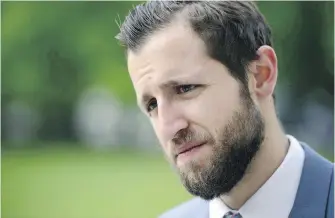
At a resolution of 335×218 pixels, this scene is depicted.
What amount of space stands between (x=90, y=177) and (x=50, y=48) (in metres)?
2.61

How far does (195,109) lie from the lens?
139 centimetres

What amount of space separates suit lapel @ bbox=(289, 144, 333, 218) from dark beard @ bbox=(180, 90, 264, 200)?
13 centimetres

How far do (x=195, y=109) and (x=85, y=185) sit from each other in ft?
25.9

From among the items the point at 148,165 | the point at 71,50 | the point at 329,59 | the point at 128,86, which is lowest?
the point at 148,165

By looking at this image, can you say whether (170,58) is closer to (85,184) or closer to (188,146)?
(188,146)

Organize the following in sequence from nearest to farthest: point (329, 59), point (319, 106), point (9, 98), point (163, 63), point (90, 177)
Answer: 1. point (163, 63)
2. point (319, 106)
3. point (329, 59)
4. point (90, 177)
5. point (9, 98)

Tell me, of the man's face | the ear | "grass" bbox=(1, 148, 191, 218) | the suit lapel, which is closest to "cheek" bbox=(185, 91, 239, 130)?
the man's face

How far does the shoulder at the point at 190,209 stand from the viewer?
1.61 metres

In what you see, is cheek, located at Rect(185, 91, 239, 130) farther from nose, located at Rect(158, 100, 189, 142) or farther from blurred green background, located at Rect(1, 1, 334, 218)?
blurred green background, located at Rect(1, 1, 334, 218)

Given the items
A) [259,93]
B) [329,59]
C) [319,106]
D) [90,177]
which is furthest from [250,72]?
[90,177]

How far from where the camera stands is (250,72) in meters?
1.48

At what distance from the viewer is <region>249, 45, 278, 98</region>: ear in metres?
1.49

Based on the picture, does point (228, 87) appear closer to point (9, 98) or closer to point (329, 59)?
point (329, 59)

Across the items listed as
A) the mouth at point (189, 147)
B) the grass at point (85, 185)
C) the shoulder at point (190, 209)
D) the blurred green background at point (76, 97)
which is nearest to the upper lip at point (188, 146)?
the mouth at point (189, 147)
